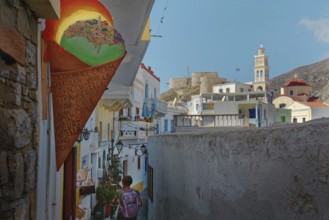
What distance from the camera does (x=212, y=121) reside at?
2325cm

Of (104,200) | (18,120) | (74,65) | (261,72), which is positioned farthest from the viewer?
(261,72)

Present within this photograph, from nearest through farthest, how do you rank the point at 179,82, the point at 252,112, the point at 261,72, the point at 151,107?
the point at 151,107 → the point at 252,112 → the point at 261,72 → the point at 179,82

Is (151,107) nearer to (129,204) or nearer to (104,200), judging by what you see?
(104,200)

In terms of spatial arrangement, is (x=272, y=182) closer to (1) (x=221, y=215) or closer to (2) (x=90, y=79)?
(1) (x=221, y=215)

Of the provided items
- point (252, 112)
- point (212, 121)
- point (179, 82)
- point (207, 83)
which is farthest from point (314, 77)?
point (212, 121)

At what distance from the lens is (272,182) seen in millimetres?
3014

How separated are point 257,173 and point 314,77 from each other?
92.4m

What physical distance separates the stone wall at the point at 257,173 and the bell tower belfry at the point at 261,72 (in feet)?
221

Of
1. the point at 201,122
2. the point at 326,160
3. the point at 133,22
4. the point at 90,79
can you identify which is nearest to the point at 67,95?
the point at 90,79

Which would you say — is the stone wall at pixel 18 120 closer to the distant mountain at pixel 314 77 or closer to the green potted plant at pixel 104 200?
the green potted plant at pixel 104 200

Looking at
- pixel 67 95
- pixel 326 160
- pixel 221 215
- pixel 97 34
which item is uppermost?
pixel 97 34

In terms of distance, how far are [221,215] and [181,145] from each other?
1998mm

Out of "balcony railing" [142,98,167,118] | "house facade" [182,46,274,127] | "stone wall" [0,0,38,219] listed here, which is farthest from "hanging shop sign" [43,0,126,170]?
"balcony railing" [142,98,167,118]

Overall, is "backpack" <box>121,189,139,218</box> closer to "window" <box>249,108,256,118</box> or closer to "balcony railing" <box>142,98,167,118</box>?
"balcony railing" <box>142,98,167,118</box>
